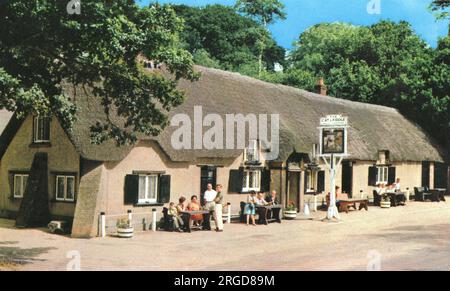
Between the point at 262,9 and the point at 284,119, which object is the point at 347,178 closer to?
the point at 284,119

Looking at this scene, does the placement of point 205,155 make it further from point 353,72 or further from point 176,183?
point 353,72

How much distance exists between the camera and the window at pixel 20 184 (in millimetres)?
23438

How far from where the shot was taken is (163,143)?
22.2 m

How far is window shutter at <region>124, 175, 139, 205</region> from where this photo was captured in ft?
69.1

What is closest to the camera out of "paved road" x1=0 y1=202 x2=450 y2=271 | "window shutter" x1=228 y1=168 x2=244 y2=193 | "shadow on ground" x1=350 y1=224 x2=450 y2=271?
"shadow on ground" x1=350 y1=224 x2=450 y2=271

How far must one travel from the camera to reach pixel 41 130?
22984 mm

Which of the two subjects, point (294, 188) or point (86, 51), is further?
point (294, 188)

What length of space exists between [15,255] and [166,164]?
8.80 metres

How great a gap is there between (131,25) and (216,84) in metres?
15.7

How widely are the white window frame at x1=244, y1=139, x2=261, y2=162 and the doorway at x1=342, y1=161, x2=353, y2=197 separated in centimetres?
923

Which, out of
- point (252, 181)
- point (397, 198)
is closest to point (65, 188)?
point (252, 181)

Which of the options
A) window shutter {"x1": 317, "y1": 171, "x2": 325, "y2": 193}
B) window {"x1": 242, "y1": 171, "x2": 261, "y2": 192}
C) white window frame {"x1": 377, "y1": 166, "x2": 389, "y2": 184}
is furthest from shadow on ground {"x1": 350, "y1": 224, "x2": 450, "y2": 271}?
white window frame {"x1": 377, "y1": 166, "x2": 389, "y2": 184}

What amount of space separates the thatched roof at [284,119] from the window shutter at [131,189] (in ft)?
3.58

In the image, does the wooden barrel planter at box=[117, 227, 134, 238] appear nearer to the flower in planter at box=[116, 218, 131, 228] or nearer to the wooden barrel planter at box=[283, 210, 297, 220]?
the flower in planter at box=[116, 218, 131, 228]
